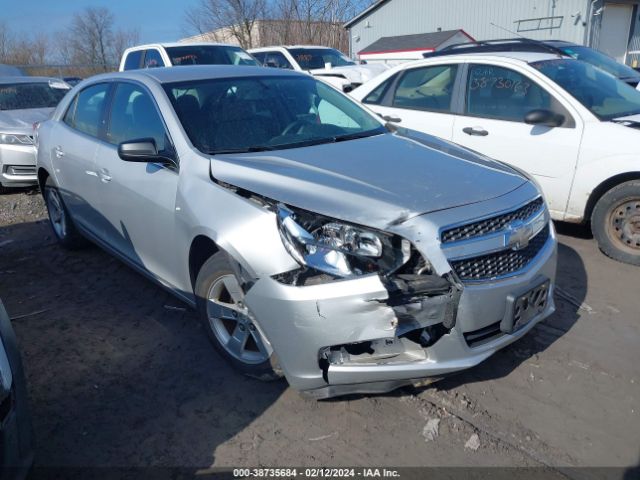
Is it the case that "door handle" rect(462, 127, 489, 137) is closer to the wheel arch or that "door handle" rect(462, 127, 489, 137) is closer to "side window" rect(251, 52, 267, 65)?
the wheel arch

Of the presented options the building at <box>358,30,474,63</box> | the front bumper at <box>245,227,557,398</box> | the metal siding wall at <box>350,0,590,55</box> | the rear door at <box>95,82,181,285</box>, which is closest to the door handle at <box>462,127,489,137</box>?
the front bumper at <box>245,227,557,398</box>

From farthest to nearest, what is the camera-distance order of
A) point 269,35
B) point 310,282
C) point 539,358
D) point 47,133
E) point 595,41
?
point 269,35 → point 595,41 → point 47,133 → point 539,358 → point 310,282

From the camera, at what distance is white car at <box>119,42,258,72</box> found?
10.1 meters

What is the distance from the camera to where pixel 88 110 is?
4781 millimetres

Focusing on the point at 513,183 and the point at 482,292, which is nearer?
the point at 482,292

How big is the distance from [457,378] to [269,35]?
2827 centimetres

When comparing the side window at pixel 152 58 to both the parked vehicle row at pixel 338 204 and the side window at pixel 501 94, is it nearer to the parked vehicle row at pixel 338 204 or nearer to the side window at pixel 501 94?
the parked vehicle row at pixel 338 204

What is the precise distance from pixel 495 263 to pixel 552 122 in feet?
8.71

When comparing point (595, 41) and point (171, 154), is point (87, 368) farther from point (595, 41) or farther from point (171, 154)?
point (595, 41)

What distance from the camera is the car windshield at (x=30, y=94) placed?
930 centimetres

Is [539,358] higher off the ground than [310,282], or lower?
lower

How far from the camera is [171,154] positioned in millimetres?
3463

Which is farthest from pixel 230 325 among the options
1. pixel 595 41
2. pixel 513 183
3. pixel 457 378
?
pixel 595 41

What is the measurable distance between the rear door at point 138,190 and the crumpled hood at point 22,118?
15.9 feet
